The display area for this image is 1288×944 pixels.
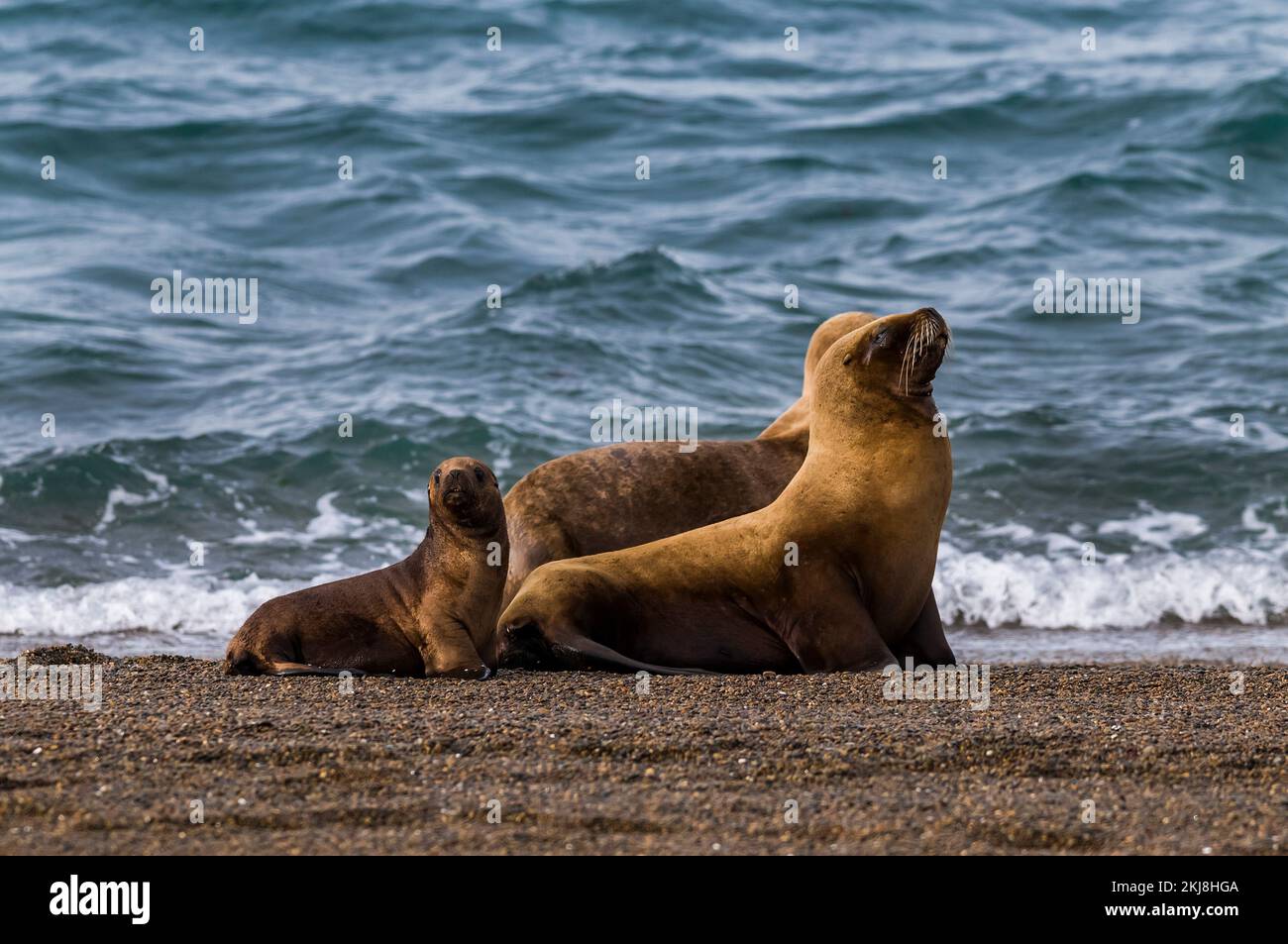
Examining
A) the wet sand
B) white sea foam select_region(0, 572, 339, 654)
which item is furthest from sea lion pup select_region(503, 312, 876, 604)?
white sea foam select_region(0, 572, 339, 654)

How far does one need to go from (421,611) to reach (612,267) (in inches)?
435

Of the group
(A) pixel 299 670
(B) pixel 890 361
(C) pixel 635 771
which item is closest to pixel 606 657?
(A) pixel 299 670

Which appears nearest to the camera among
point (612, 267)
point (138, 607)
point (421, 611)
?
point (421, 611)

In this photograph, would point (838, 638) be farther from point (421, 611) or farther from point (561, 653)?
point (421, 611)

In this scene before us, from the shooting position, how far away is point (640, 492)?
8.05 meters

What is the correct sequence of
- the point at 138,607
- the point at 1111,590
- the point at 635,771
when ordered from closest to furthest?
the point at 635,771, the point at 138,607, the point at 1111,590

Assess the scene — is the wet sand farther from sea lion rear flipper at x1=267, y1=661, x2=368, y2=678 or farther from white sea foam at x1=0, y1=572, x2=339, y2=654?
white sea foam at x1=0, y1=572, x2=339, y2=654

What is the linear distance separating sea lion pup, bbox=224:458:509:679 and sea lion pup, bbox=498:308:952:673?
29cm

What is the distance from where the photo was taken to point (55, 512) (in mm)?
11602

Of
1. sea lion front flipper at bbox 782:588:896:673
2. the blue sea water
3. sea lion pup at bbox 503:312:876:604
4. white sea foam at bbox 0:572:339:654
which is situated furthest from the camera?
the blue sea water

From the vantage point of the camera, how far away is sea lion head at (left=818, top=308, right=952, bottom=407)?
688 centimetres
